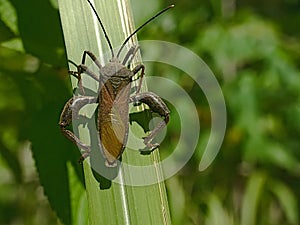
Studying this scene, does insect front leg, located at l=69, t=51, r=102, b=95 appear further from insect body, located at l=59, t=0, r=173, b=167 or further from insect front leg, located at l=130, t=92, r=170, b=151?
insect front leg, located at l=130, t=92, r=170, b=151

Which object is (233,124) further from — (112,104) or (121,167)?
(121,167)

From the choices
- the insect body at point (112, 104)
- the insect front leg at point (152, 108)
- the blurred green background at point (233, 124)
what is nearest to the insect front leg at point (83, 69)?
the insect body at point (112, 104)

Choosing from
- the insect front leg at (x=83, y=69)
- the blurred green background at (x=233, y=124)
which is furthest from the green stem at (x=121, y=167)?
the blurred green background at (x=233, y=124)

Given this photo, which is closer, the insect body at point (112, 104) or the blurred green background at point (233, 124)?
the insect body at point (112, 104)

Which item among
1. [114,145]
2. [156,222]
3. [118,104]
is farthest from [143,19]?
[156,222]

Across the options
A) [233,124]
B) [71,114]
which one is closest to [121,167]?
[71,114]

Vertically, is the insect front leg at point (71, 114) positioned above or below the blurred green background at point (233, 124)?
below

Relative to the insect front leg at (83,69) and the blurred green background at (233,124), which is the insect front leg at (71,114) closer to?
the insect front leg at (83,69)

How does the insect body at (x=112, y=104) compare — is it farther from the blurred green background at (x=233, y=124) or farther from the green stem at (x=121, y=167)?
the blurred green background at (x=233, y=124)
